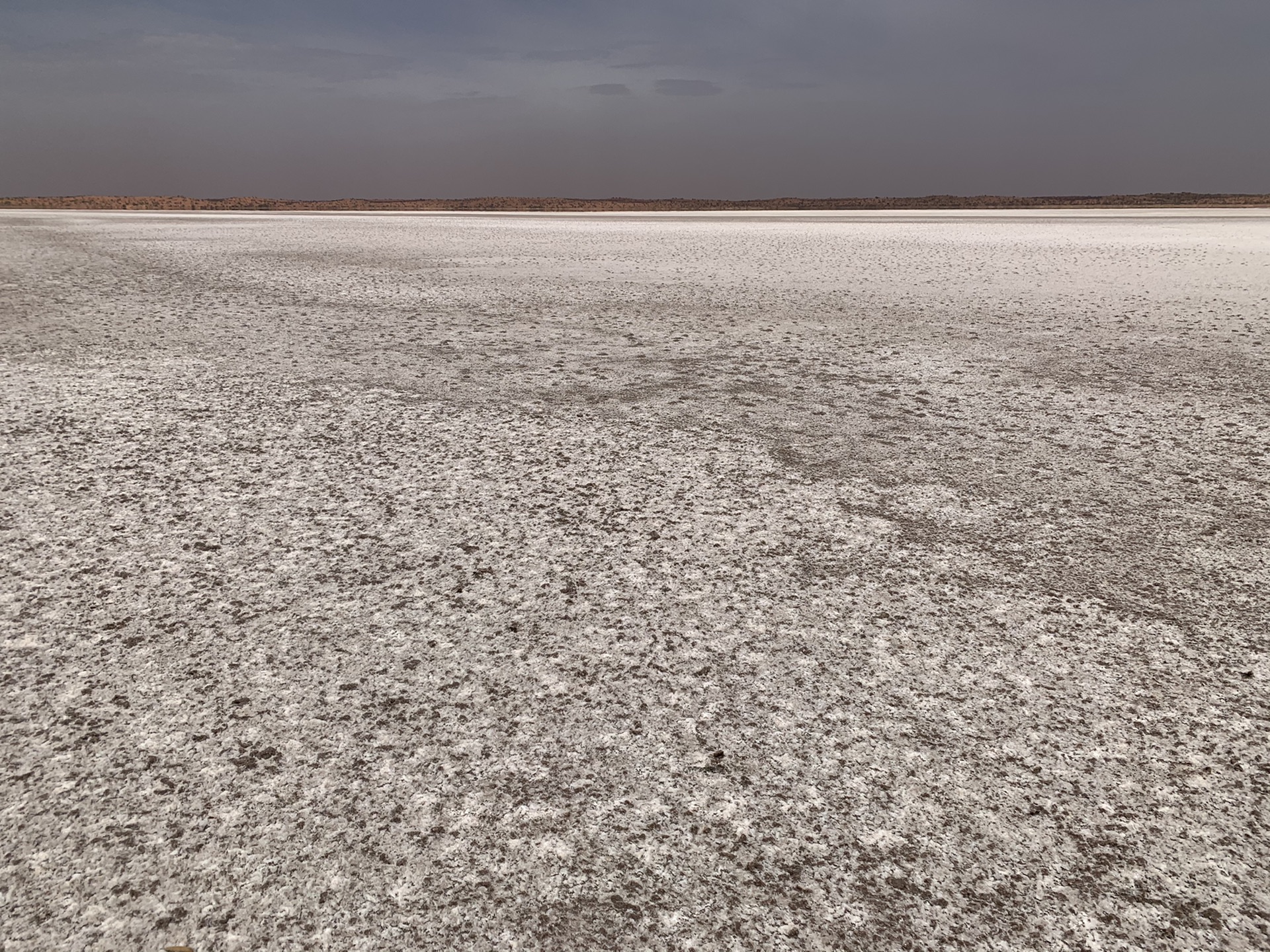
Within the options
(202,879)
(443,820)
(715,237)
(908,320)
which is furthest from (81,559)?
(715,237)

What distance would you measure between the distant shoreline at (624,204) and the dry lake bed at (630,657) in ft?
110

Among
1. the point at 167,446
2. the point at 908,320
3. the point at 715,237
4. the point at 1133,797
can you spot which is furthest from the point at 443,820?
the point at 715,237

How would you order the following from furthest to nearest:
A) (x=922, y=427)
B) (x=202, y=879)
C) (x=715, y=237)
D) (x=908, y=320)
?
1. (x=715, y=237)
2. (x=908, y=320)
3. (x=922, y=427)
4. (x=202, y=879)

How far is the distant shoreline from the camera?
119ft

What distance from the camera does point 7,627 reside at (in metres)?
1.60

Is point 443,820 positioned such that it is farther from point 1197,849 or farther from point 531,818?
point 1197,849

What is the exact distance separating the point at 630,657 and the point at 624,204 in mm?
46398

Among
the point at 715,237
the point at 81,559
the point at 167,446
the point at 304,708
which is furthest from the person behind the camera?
the point at 715,237

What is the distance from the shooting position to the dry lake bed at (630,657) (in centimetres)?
105

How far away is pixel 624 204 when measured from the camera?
45531mm

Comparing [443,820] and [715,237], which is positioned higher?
[715,237]

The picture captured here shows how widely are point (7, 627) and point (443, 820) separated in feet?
3.39

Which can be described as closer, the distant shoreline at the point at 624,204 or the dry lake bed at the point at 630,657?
the dry lake bed at the point at 630,657

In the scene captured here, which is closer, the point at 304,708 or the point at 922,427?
the point at 304,708
